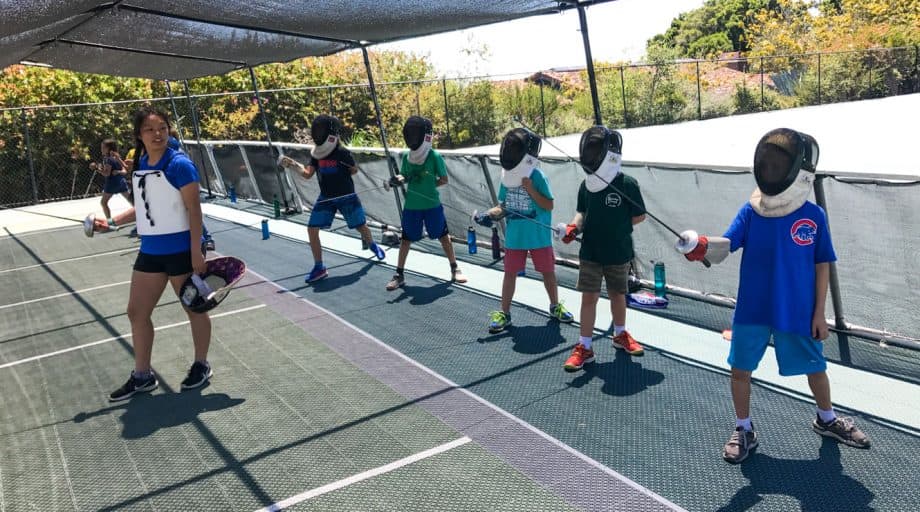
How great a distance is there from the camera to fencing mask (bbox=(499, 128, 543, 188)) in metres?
5.69

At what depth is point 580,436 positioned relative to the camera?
416 centimetres

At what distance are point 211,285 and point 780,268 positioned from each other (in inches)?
138

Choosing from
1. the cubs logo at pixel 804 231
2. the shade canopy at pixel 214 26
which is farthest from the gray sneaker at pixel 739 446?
the shade canopy at pixel 214 26

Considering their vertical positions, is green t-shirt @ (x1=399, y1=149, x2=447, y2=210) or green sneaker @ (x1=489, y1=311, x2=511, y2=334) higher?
green t-shirt @ (x1=399, y1=149, x2=447, y2=210)

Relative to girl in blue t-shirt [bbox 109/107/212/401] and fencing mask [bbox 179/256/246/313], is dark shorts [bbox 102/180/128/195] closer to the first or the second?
girl in blue t-shirt [bbox 109/107/212/401]

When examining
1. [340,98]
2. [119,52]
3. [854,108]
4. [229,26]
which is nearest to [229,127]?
[340,98]

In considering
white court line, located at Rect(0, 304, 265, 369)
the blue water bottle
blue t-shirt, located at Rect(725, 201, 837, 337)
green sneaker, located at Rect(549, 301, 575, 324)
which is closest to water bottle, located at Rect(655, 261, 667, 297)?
green sneaker, located at Rect(549, 301, 575, 324)

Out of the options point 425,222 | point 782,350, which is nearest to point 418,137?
point 425,222

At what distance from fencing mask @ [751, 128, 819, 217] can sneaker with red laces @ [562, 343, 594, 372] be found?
1.85 meters

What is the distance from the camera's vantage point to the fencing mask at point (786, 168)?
355 cm

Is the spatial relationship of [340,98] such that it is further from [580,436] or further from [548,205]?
[580,436]

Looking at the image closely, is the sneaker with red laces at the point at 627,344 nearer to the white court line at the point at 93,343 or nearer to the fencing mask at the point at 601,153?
the fencing mask at the point at 601,153

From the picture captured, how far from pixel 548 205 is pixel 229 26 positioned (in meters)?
4.15

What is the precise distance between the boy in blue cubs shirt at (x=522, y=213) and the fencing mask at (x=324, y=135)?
2.85 meters
